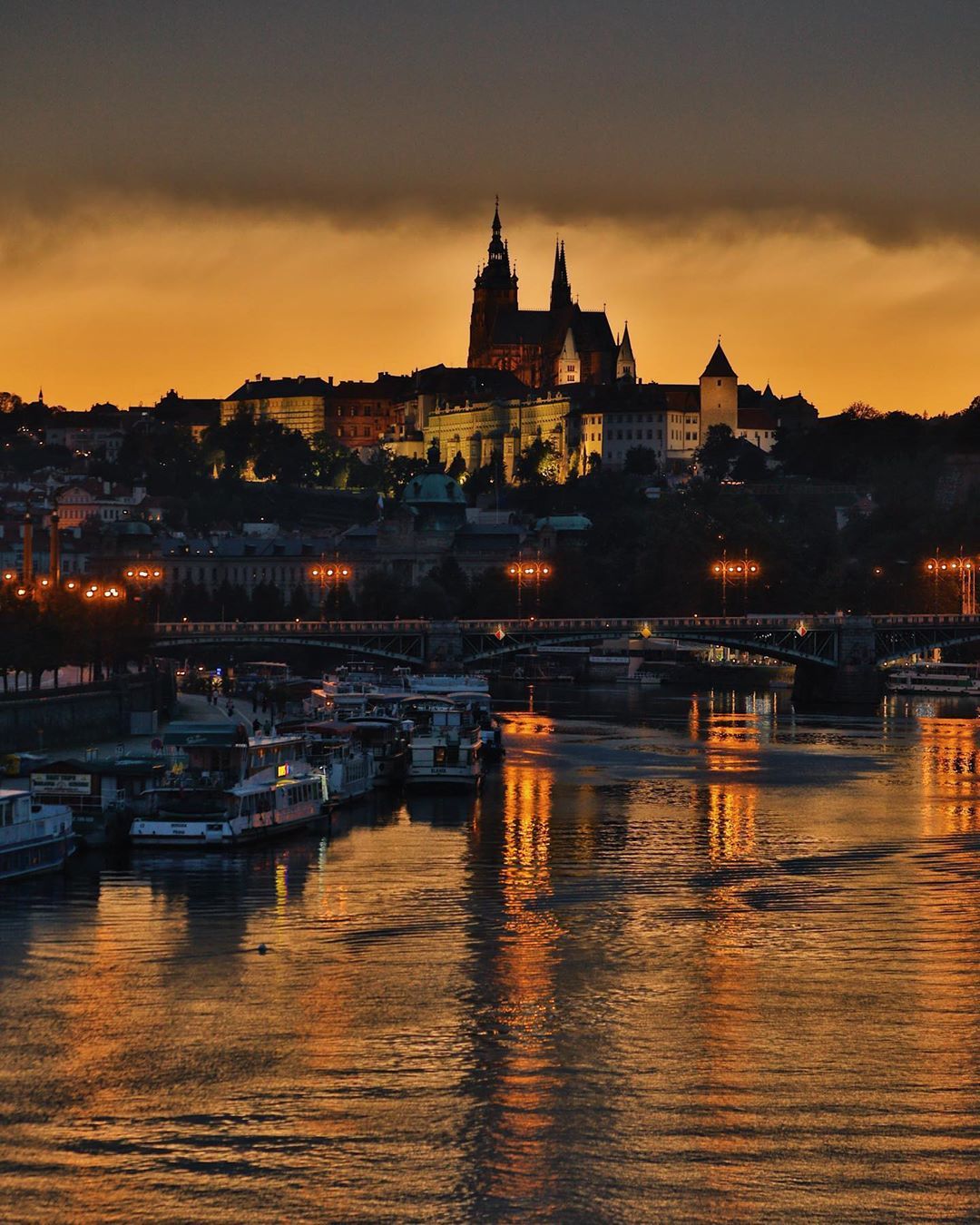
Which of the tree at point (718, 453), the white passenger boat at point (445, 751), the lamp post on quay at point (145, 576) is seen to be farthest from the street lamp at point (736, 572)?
the tree at point (718, 453)

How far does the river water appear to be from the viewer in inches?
902

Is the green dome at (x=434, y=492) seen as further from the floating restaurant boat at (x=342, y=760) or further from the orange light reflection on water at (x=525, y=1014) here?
the orange light reflection on water at (x=525, y=1014)

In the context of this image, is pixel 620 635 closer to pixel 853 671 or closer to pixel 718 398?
pixel 853 671

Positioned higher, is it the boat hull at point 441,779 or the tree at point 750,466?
the tree at point 750,466

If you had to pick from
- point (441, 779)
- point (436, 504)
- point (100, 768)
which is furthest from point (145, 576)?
point (100, 768)

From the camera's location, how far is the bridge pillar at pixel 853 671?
301ft

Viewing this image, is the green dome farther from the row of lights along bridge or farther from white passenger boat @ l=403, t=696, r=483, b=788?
white passenger boat @ l=403, t=696, r=483, b=788

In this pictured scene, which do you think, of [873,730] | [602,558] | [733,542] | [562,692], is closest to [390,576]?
[602,558]

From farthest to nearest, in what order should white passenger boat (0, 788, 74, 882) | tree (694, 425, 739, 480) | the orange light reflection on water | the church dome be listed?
tree (694, 425, 739, 480), the church dome, white passenger boat (0, 788, 74, 882), the orange light reflection on water

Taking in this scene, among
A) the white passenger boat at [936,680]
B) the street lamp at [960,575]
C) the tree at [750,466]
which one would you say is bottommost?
the white passenger boat at [936,680]

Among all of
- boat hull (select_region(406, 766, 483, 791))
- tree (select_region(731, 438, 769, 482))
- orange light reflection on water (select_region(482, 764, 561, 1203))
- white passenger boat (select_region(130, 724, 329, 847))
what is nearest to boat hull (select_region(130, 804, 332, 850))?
white passenger boat (select_region(130, 724, 329, 847))

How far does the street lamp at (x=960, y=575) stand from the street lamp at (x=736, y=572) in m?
8.30

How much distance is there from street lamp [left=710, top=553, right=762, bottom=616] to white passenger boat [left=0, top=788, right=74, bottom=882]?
262 feet

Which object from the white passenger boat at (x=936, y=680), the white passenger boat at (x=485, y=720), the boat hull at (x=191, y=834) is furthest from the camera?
the white passenger boat at (x=936, y=680)
